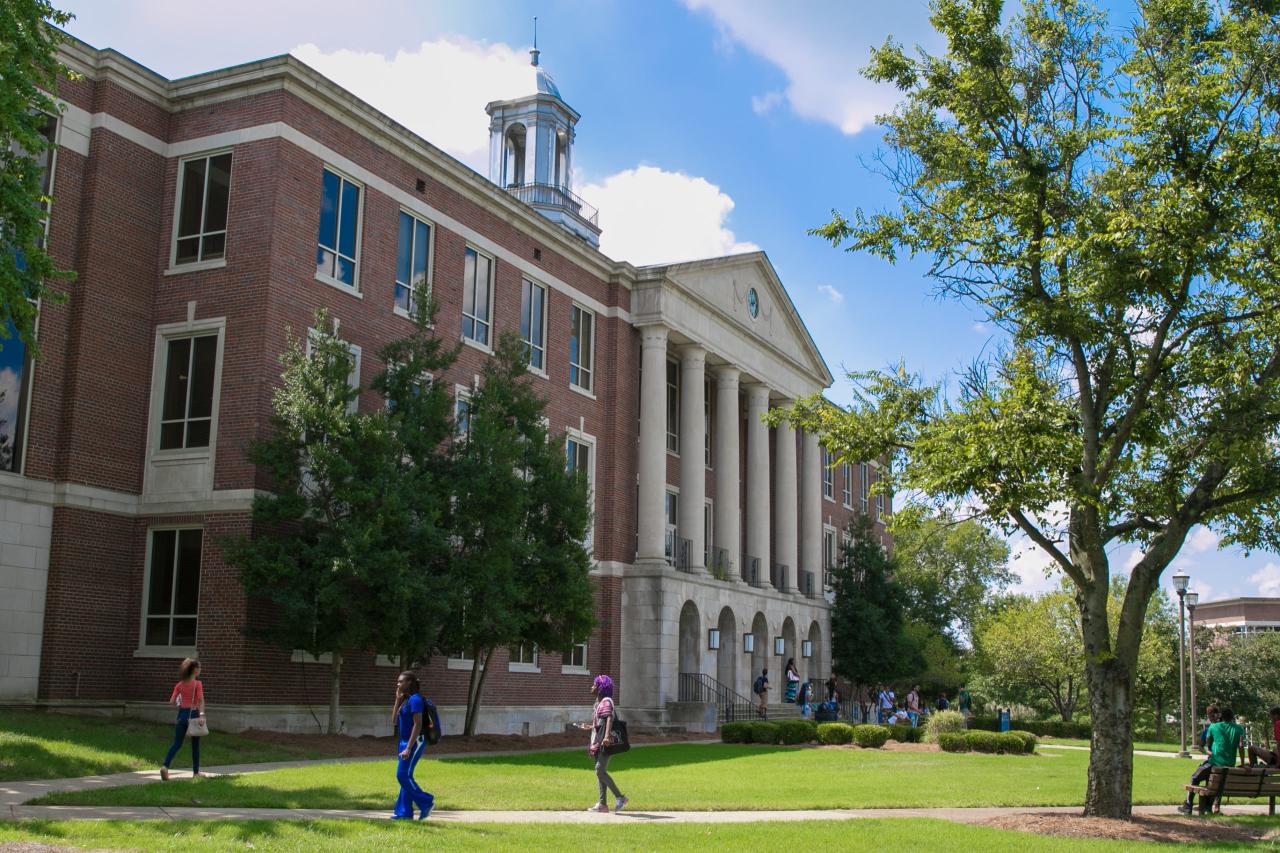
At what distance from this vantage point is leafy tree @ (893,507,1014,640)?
68812 mm

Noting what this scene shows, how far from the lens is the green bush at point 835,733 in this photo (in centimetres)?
3259

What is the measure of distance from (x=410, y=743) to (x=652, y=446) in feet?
85.9

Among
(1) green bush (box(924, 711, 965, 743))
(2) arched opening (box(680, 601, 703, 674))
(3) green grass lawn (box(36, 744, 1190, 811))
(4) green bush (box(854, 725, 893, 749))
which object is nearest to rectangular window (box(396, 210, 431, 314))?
(3) green grass lawn (box(36, 744, 1190, 811))

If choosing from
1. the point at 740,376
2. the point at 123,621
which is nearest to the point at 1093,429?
the point at 123,621

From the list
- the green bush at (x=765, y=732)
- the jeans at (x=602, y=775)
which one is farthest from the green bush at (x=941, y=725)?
the jeans at (x=602, y=775)

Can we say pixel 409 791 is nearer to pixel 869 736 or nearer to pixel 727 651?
pixel 869 736

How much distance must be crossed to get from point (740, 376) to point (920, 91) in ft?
93.0

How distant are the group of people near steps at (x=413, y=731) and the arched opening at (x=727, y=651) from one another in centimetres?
2592

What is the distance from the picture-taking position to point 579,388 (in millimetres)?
37656

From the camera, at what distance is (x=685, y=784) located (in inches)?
782

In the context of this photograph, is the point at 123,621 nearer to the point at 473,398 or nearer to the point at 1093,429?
the point at 473,398

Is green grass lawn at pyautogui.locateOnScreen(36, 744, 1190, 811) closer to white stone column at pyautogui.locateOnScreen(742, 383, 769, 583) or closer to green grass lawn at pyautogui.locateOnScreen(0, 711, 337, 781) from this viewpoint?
green grass lawn at pyautogui.locateOnScreen(0, 711, 337, 781)

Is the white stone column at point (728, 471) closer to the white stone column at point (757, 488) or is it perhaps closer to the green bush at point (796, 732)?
the white stone column at point (757, 488)

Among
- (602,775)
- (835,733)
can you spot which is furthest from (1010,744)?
(602,775)
